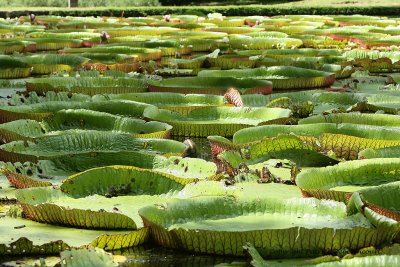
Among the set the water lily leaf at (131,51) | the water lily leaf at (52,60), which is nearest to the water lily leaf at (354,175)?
the water lily leaf at (52,60)

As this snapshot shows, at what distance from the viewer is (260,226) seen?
2.71 meters

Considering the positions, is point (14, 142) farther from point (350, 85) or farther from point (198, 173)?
point (350, 85)

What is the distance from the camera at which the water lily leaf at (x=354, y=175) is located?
3.23 metres

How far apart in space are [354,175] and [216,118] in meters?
1.73

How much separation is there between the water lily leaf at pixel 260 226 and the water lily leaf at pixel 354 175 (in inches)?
15.5

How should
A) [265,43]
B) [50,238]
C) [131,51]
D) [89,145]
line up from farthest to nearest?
[265,43] → [131,51] → [89,145] → [50,238]

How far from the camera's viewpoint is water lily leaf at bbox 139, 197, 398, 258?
8.15 ft

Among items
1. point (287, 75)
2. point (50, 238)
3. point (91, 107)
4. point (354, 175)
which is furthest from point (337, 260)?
point (287, 75)

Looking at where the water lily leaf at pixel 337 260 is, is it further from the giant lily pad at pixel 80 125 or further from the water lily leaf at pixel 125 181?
the giant lily pad at pixel 80 125

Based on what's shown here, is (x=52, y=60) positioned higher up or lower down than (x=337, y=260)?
lower down

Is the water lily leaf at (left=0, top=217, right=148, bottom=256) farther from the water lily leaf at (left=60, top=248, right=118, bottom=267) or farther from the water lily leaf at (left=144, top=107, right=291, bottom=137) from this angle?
the water lily leaf at (left=144, top=107, right=291, bottom=137)

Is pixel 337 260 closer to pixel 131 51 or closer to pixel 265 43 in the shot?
pixel 131 51

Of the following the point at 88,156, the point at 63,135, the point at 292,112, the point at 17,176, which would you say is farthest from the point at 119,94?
the point at 17,176

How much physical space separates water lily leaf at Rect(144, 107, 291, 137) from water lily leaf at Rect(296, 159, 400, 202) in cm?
111
